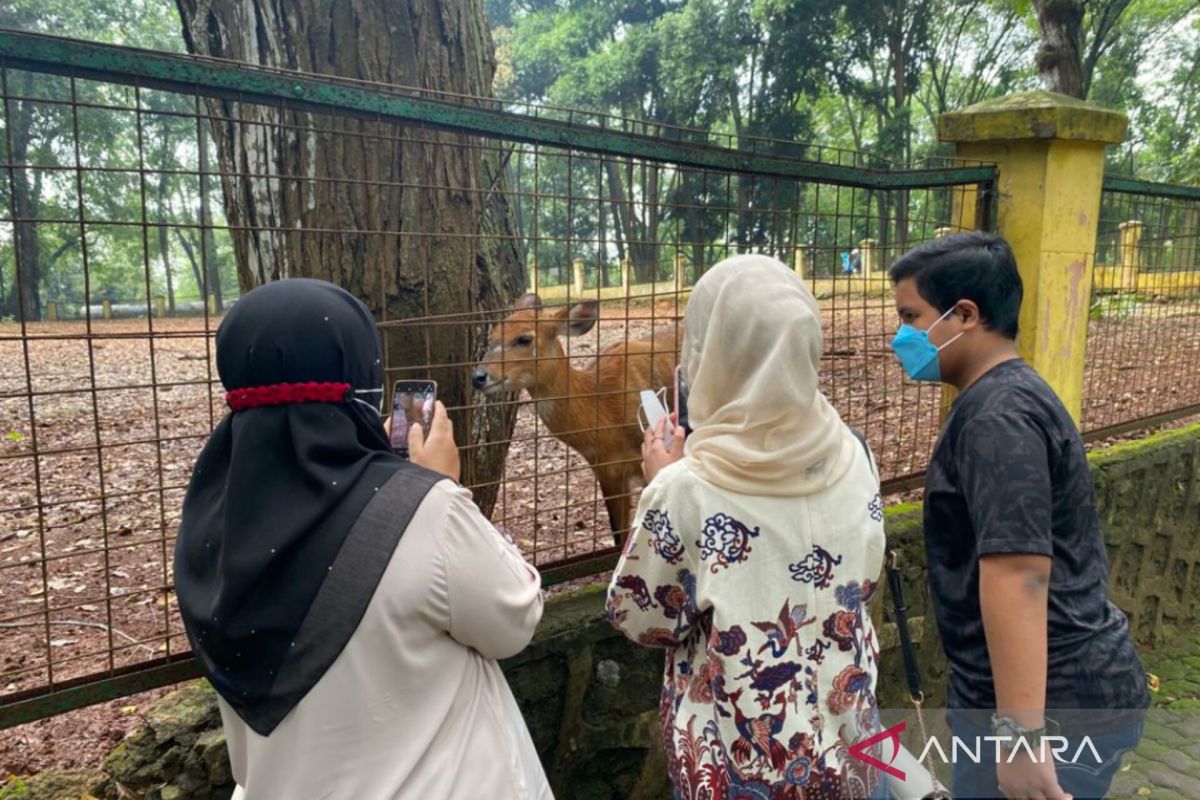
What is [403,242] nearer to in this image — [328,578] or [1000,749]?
[328,578]

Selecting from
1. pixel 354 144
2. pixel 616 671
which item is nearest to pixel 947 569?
pixel 616 671

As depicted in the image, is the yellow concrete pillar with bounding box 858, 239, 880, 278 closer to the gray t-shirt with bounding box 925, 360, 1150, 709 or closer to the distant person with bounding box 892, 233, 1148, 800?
the distant person with bounding box 892, 233, 1148, 800

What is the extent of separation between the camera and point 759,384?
177cm

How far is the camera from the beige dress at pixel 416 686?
1453 mm

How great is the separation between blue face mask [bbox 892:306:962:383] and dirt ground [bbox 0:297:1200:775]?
1029mm

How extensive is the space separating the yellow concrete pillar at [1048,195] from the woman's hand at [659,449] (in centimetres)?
265

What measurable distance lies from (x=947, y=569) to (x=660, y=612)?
2.73 feet

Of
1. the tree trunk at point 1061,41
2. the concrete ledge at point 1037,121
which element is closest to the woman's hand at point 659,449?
the concrete ledge at point 1037,121

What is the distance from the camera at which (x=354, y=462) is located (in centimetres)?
148

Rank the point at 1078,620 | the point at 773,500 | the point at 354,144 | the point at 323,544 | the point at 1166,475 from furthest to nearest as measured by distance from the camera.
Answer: the point at 1166,475 → the point at 354,144 → the point at 1078,620 → the point at 773,500 → the point at 323,544

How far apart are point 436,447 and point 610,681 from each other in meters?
1.55

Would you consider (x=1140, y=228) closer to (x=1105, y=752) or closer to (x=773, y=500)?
(x=1105, y=752)

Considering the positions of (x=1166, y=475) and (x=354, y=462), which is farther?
(x=1166, y=475)

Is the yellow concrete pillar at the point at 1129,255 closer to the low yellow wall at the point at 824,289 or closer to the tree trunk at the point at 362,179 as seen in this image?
the low yellow wall at the point at 824,289
